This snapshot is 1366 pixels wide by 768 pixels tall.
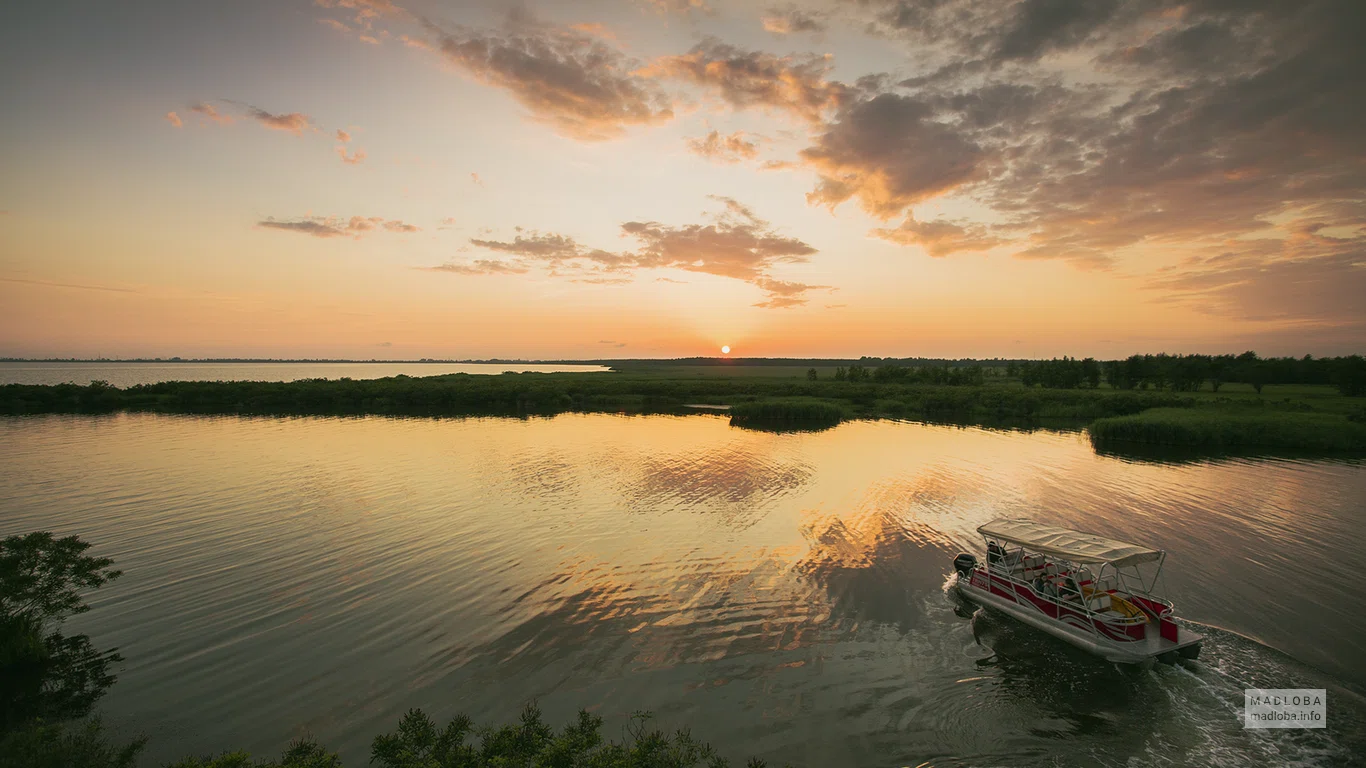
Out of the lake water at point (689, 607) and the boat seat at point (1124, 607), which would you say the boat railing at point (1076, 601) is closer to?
the boat seat at point (1124, 607)

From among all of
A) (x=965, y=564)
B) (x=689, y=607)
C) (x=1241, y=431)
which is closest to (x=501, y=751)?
(x=689, y=607)

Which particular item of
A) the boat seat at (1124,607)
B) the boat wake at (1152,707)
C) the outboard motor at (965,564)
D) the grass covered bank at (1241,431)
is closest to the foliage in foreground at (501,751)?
the boat wake at (1152,707)

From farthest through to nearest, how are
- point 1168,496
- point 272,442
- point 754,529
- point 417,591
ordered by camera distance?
point 272,442, point 1168,496, point 754,529, point 417,591

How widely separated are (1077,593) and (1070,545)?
1537 mm

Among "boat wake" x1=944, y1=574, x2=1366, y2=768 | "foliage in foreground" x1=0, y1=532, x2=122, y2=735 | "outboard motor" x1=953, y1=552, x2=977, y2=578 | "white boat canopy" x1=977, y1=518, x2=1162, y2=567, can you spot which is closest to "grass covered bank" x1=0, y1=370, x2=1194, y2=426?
"outboard motor" x1=953, y1=552, x2=977, y2=578

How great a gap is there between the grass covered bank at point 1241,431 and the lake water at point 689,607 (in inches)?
633

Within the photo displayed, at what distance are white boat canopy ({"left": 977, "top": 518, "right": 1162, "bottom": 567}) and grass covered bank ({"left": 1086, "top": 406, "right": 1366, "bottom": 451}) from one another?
4983cm

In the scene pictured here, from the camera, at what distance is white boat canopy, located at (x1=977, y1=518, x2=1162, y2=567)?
51.8 feet

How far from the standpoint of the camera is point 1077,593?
16438 mm

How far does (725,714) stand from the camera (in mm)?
12648

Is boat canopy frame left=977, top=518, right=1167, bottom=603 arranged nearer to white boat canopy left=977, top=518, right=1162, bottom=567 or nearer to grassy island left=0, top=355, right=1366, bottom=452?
white boat canopy left=977, top=518, right=1162, bottom=567

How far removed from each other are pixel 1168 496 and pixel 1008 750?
32.7m

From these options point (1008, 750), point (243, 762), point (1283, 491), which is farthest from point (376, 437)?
point (1283, 491)

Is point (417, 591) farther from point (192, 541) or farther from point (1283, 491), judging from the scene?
point (1283, 491)
